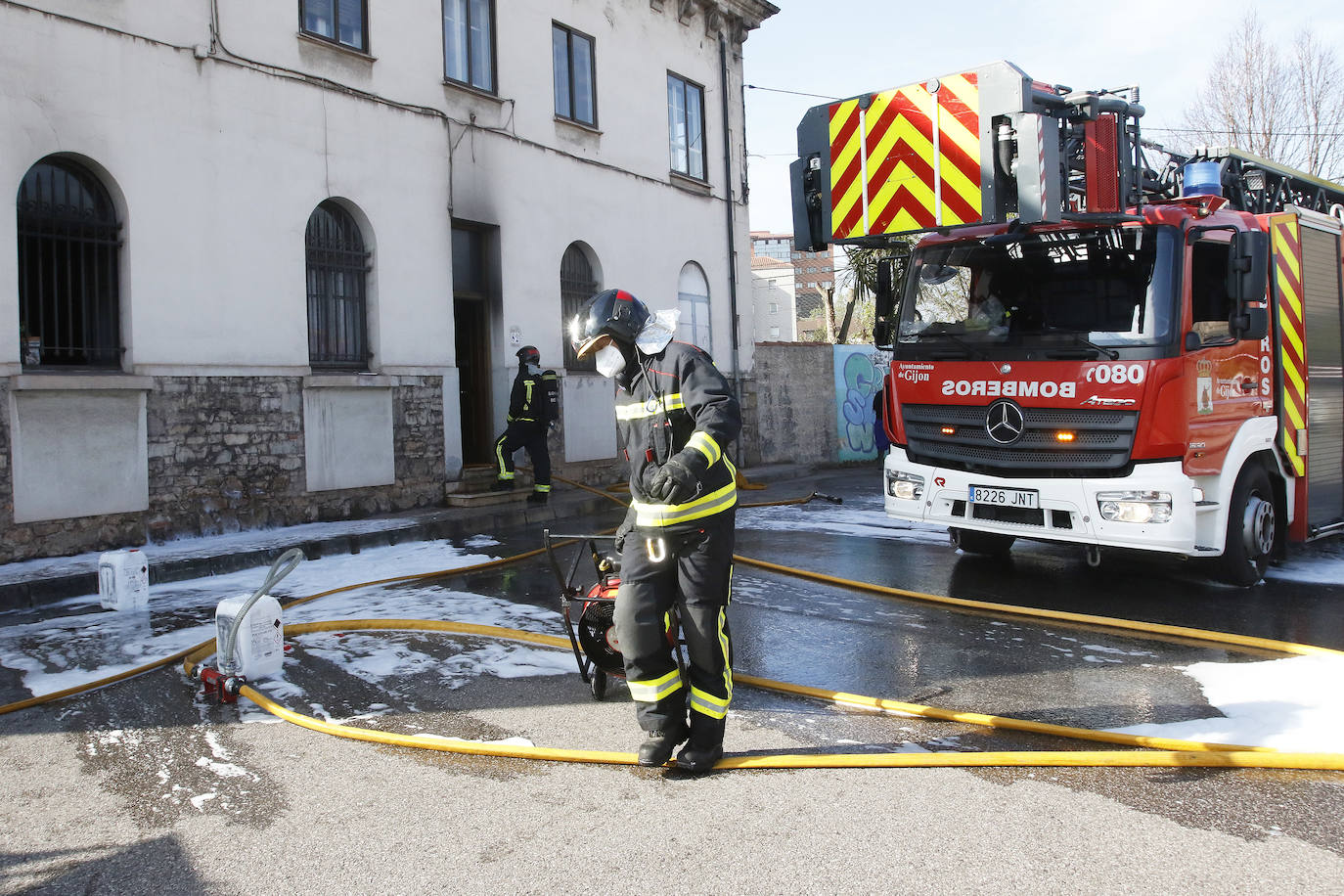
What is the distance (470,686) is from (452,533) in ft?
19.4

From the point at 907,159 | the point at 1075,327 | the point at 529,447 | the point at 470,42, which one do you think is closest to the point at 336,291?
the point at 529,447

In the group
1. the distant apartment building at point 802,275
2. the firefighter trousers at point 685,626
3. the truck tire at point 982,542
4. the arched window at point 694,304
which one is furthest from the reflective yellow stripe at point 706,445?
the distant apartment building at point 802,275

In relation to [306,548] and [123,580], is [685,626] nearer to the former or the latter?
[123,580]

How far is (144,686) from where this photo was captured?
518 centimetres

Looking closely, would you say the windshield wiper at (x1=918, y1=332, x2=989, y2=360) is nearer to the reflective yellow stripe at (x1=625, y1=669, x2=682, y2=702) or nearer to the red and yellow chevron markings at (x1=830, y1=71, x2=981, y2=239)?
the red and yellow chevron markings at (x1=830, y1=71, x2=981, y2=239)

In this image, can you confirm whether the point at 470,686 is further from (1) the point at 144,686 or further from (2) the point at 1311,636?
(2) the point at 1311,636

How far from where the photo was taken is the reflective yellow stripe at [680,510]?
3887mm

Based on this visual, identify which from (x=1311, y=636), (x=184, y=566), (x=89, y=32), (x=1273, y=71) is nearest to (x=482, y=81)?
(x=89, y=32)

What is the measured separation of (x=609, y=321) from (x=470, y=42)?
10.6 m

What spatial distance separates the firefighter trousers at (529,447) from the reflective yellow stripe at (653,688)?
8.35 metres

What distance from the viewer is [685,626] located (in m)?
3.98

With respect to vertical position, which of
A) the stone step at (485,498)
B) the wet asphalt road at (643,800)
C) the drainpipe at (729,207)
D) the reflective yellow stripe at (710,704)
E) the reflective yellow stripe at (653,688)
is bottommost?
the wet asphalt road at (643,800)

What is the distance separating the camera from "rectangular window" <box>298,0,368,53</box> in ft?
36.8

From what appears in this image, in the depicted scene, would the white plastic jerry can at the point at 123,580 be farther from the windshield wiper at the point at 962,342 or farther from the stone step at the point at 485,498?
the windshield wiper at the point at 962,342
